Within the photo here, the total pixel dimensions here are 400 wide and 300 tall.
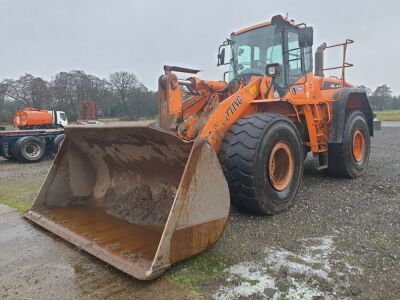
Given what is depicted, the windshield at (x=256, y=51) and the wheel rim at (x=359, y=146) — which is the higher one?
the windshield at (x=256, y=51)

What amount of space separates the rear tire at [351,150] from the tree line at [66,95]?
30501 mm

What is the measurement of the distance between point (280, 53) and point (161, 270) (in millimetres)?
4026

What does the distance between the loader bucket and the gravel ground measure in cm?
14

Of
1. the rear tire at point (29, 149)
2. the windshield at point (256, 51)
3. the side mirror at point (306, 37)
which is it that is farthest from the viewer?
the rear tire at point (29, 149)

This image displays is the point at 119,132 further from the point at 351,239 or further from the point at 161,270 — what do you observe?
the point at 351,239

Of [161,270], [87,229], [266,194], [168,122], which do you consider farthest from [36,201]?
[266,194]

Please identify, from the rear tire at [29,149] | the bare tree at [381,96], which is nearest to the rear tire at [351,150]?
the rear tire at [29,149]

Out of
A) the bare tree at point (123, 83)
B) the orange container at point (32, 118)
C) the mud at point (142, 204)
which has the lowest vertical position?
the mud at point (142, 204)

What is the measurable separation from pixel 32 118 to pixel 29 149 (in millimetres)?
4503

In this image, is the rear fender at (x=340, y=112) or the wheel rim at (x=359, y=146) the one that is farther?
the wheel rim at (x=359, y=146)

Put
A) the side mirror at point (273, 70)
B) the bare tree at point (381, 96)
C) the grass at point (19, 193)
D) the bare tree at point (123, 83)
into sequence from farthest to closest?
the bare tree at point (381, 96) < the bare tree at point (123, 83) < the grass at point (19, 193) < the side mirror at point (273, 70)

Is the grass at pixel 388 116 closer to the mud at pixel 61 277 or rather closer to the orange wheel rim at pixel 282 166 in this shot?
the orange wheel rim at pixel 282 166

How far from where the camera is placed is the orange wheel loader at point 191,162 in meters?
3.09

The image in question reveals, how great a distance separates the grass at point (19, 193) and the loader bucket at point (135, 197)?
1.01m
